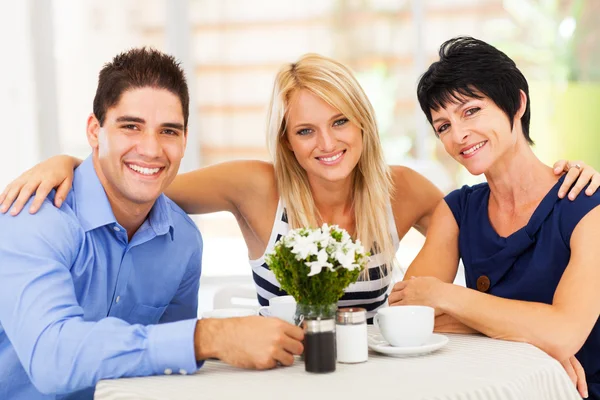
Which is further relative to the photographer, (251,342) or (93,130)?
(93,130)

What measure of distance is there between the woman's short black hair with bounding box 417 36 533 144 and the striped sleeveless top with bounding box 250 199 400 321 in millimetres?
530

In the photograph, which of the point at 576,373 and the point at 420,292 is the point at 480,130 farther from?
the point at 576,373

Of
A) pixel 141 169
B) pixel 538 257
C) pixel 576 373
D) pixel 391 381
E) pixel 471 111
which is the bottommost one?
pixel 576 373

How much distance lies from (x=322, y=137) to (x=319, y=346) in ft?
3.10

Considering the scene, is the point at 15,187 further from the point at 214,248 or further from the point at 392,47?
the point at 392,47

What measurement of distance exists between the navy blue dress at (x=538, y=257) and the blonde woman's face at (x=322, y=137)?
472mm

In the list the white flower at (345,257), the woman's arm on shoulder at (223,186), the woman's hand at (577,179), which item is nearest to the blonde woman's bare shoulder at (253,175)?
the woman's arm on shoulder at (223,186)

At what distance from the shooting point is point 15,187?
65.6 inches

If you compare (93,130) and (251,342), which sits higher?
(93,130)

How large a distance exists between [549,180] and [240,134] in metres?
3.94

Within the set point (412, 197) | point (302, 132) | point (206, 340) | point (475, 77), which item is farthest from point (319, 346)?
point (412, 197)

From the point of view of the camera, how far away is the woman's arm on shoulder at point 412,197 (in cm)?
235

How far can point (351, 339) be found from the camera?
4.60ft

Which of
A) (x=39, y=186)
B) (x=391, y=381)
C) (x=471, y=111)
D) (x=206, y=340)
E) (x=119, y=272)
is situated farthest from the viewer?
(x=471, y=111)
